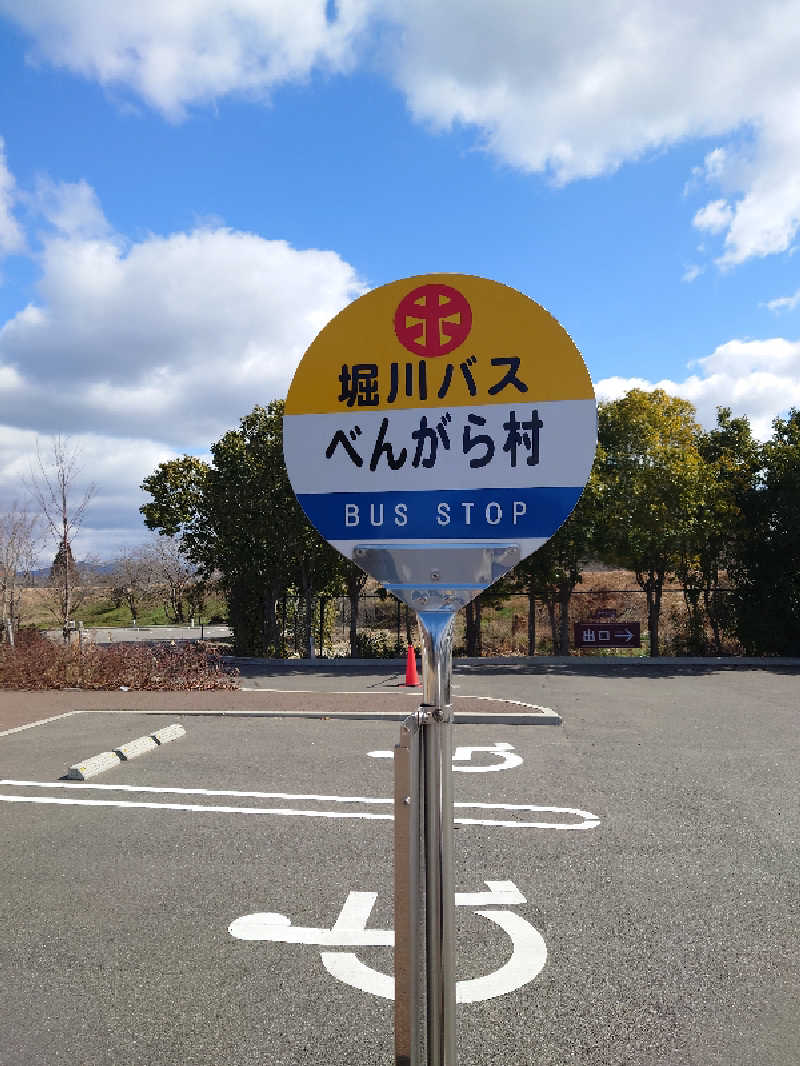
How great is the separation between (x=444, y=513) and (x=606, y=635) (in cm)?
2075

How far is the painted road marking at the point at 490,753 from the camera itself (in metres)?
8.28

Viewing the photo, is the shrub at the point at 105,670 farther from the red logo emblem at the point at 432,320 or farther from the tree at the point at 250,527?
the red logo emblem at the point at 432,320

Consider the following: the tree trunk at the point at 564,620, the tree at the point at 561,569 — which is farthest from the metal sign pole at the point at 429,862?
the tree trunk at the point at 564,620

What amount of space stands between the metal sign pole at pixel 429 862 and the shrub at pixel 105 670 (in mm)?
13086

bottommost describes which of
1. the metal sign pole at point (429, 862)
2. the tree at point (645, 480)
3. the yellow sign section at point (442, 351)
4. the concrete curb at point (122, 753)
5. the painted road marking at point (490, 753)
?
the painted road marking at point (490, 753)

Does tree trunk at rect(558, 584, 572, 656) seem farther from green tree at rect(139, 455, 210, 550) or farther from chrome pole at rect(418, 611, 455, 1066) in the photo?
chrome pole at rect(418, 611, 455, 1066)

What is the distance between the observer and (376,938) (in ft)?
14.5

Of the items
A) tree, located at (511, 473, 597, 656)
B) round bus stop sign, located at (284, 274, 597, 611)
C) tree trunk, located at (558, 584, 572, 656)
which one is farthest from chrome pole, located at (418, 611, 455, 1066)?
tree trunk, located at (558, 584, 572, 656)

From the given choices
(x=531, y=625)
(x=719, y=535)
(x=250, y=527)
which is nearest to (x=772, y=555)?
(x=719, y=535)

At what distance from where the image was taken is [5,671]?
14766mm

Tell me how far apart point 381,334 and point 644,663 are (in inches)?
774

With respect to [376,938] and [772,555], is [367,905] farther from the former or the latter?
[772,555]

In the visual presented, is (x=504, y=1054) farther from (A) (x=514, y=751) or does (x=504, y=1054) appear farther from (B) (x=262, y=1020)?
(A) (x=514, y=751)

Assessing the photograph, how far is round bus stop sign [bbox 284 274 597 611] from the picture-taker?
1.99 metres
